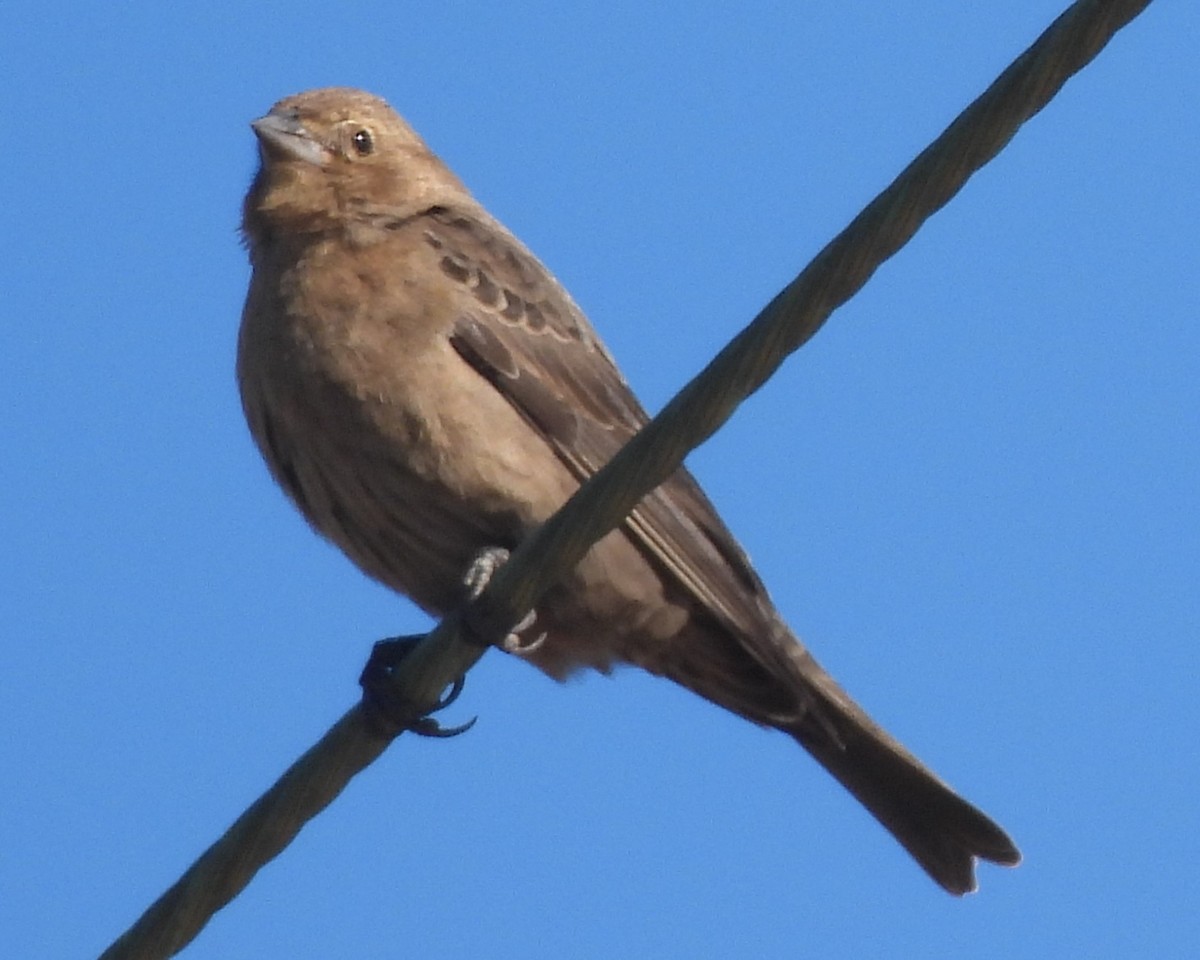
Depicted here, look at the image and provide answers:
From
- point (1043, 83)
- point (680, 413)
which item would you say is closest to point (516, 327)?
point (680, 413)

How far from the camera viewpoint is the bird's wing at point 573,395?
6887mm

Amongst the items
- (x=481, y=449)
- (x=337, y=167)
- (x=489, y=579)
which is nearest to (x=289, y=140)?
(x=337, y=167)

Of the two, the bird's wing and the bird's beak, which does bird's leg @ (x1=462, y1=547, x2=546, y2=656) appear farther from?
the bird's beak

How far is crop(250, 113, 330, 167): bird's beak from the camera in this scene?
780 centimetres

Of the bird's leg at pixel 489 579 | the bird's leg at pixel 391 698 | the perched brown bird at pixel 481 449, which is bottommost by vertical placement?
the bird's leg at pixel 391 698

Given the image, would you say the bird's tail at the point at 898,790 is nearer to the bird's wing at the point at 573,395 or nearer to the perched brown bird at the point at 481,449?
the perched brown bird at the point at 481,449

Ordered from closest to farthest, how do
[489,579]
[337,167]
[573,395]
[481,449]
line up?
[489,579]
[481,449]
[573,395]
[337,167]

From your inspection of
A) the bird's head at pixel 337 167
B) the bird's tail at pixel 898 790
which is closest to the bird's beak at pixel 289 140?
the bird's head at pixel 337 167

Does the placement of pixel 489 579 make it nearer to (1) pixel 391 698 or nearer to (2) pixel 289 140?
(1) pixel 391 698

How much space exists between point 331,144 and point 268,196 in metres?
0.37

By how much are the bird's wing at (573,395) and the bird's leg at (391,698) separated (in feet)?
2.76

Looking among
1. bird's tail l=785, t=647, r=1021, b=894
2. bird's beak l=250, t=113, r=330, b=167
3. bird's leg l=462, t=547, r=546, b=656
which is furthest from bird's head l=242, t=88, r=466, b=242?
bird's tail l=785, t=647, r=1021, b=894

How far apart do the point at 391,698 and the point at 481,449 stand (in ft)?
4.71

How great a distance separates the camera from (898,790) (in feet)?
24.3
